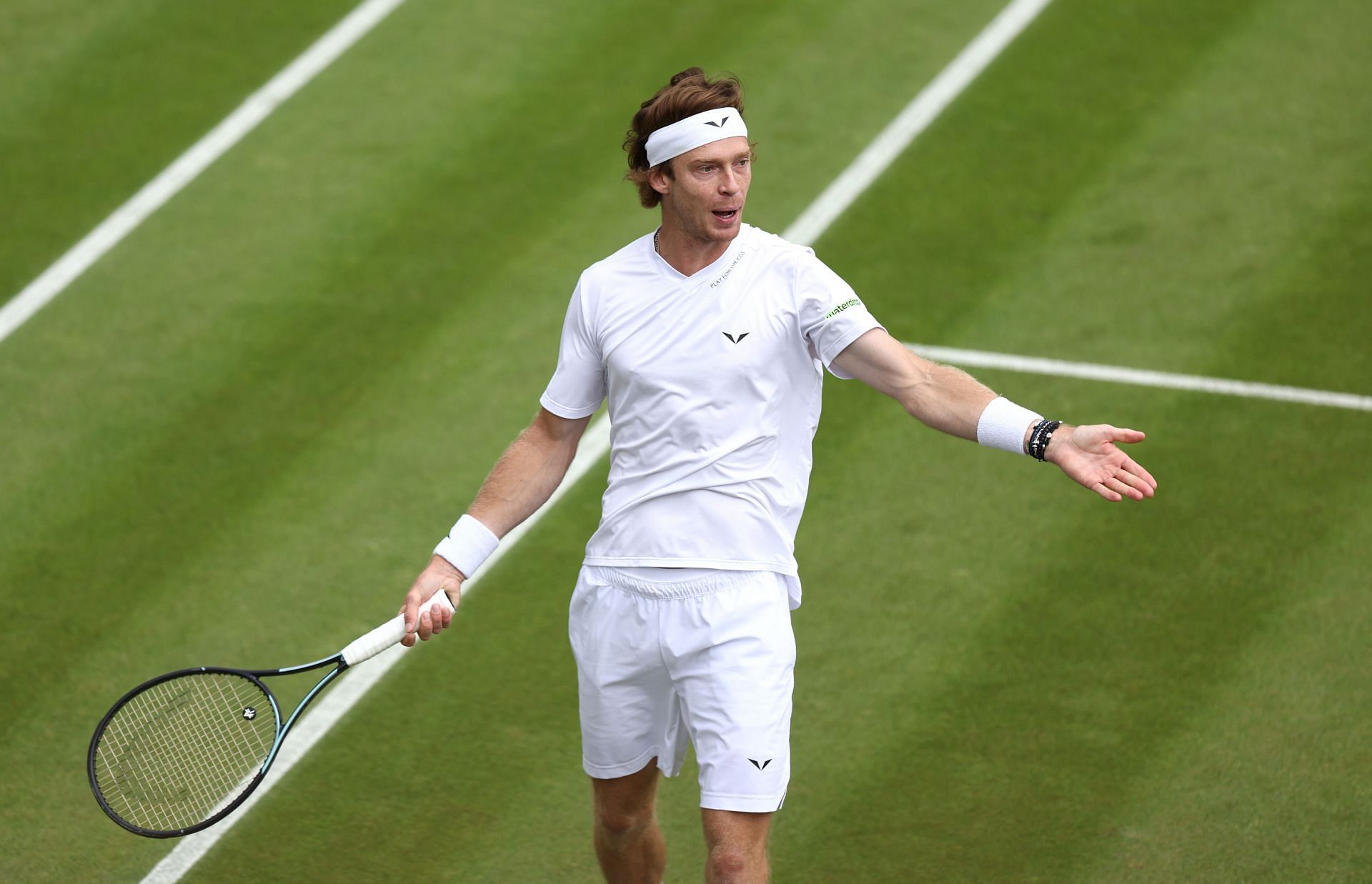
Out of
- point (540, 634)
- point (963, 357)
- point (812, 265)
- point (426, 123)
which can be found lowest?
point (963, 357)

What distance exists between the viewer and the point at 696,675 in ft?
17.4

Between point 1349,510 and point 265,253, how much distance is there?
5792 millimetres

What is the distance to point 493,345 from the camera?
9352mm

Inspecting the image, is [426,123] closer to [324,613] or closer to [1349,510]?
[324,613]

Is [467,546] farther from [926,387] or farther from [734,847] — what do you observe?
[926,387]

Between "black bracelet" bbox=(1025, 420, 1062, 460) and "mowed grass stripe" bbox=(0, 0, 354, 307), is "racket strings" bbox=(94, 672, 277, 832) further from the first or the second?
"mowed grass stripe" bbox=(0, 0, 354, 307)

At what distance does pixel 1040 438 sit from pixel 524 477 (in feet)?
5.24

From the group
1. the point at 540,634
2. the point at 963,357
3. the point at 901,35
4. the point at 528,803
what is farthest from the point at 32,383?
the point at 901,35

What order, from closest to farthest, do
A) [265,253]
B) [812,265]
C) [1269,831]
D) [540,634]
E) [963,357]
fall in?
[812,265] < [1269,831] < [540,634] < [963,357] < [265,253]

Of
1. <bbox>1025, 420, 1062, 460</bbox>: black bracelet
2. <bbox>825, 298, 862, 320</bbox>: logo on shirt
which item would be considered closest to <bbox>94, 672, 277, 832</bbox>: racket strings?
<bbox>825, 298, 862, 320</bbox>: logo on shirt

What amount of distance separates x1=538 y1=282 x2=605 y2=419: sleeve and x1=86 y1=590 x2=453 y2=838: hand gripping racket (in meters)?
0.95

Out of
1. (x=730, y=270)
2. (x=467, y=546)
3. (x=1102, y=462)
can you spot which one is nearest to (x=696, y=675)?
(x=467, y=546)

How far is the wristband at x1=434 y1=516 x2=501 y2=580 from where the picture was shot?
5.51m

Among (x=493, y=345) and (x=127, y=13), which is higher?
(x=127, y=13)
